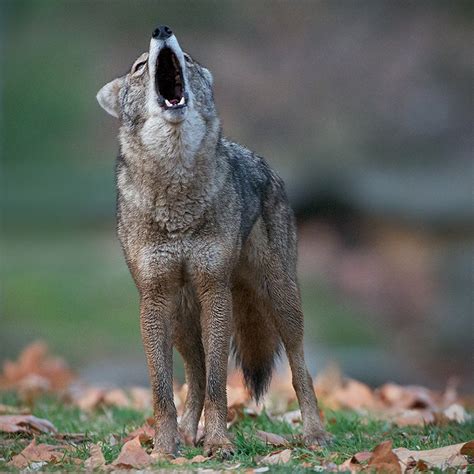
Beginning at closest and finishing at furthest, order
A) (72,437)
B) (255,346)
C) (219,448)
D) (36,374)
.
→ (219,448)
(72,437)
(255,346)
(36,374)

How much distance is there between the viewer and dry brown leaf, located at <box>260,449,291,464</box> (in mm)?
6594

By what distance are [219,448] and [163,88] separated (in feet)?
7.10

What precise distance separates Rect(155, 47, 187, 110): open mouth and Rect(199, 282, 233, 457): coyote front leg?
1091 mm

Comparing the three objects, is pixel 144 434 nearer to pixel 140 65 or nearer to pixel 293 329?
pixel 293 329

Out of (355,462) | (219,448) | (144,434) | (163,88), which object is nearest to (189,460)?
(219,448)

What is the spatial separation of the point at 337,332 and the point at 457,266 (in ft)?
8.97

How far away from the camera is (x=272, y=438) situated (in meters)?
7.27

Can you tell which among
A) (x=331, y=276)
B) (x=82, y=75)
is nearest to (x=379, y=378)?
(x=331, y=276)

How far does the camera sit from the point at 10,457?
693cm

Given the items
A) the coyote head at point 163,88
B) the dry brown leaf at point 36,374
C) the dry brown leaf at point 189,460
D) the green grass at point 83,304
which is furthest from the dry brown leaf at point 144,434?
the green grass at point 83,304

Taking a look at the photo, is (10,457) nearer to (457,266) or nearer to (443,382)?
(443,382)

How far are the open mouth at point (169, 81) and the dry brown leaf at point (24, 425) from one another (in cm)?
215

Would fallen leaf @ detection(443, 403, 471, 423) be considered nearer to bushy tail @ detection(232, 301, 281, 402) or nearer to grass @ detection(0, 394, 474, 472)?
grass @ detection(0, 394, 474, 472)

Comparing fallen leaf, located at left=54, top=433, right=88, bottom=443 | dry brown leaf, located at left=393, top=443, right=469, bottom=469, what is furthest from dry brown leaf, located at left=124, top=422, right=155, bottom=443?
dry brown leaf, located at left=393, top=443, right=469, bottom=469
